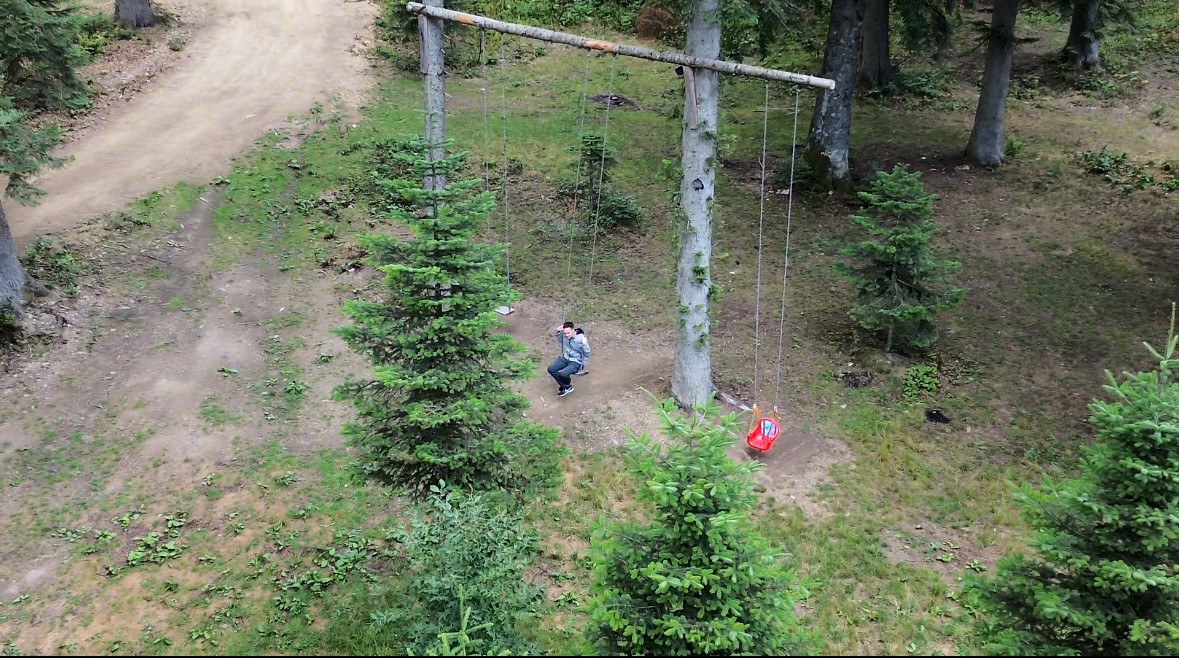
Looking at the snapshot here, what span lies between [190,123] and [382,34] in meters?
8.11

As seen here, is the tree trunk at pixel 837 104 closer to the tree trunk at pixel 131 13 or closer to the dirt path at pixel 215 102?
the dirt path at pixel 215 102

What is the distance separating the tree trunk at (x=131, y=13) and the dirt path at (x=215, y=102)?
154 cm

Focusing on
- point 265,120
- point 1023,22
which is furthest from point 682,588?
point 1023,22

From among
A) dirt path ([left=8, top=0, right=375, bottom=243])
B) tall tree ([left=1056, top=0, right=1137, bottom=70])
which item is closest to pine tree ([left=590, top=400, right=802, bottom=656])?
dirt path ([left=8, top=0, right=375, bottom=243])

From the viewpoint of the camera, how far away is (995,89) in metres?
15.7

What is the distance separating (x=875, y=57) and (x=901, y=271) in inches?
491

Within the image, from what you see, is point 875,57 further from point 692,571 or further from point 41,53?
point 692,571

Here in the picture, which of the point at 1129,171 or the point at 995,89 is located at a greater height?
the point at 995,89

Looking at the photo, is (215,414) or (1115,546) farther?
(215,414)

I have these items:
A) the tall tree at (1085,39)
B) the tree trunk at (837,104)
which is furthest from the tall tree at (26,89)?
the tall tree at (1085,39)

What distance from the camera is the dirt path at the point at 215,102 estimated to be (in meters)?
14.8

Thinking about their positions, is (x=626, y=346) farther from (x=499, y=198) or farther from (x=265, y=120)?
(x=265, y=120)

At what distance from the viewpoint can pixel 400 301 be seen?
675 cm

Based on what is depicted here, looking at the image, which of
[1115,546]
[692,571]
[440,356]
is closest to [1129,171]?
[1115,546]
